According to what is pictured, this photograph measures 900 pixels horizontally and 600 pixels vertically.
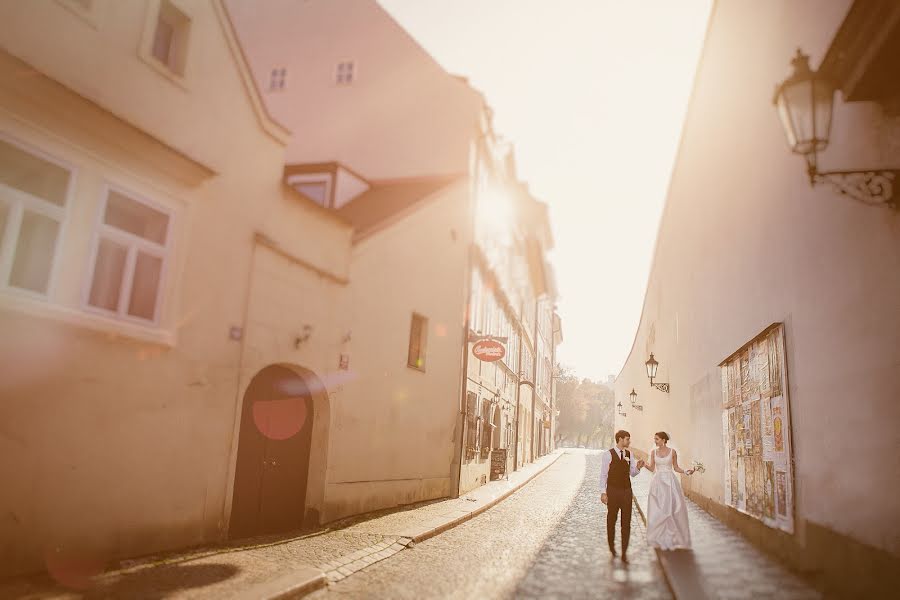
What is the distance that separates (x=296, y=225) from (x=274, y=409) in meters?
3.18

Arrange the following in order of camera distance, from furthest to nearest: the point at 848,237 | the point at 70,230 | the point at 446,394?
the point at 446,394 → the point at 70,230 → the point at 848,237

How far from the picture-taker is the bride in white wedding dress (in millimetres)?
9906

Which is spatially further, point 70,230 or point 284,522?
point 284,522

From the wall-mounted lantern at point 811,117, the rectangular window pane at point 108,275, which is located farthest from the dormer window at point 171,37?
the wall-mounted lantern at point 811,117

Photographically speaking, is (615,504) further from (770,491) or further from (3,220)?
(3,220)

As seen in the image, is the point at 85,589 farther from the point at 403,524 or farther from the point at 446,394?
the point at 446,394

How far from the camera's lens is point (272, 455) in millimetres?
11445

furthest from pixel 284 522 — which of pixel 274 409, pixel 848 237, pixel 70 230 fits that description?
pixel 848 237

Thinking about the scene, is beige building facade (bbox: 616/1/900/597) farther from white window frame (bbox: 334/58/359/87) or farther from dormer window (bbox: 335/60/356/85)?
dormer window (bbox: 335/60/356/85)

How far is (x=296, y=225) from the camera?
11.3m

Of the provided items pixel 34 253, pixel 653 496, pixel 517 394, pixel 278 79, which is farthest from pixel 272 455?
pixel 517 394

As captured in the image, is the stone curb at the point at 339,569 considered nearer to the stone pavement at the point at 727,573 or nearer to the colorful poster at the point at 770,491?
the stone pavement at the point at 727,573

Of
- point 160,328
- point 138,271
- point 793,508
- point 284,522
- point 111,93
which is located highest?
point 111,93

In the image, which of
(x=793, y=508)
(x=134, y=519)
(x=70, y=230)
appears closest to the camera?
(x=70, y=230)
